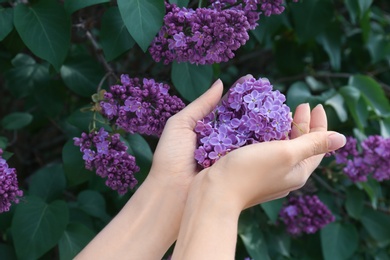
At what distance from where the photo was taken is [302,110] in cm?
140

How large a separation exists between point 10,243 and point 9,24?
65 centimetres

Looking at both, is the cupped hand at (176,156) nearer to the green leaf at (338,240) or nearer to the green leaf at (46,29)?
the green leaf at (46,29)

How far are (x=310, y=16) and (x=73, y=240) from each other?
3.78 ft

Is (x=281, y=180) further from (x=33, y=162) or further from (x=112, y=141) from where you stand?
(x=33, y=162)

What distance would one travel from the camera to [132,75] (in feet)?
5.88

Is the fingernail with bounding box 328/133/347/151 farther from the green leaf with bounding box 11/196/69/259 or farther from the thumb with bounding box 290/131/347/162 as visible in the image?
the green leaf with bounding box 11/196/69/259

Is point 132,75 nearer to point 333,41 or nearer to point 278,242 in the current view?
point 278,242

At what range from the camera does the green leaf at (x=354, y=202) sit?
7.26 feet

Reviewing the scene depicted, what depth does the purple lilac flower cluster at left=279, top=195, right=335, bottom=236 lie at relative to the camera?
1.99 meters

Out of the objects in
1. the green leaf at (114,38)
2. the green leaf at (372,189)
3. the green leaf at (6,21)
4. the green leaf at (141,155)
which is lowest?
the green leaf at (372,189)

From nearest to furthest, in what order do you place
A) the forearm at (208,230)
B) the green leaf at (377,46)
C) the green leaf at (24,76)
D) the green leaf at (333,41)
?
the forearm at (208,230) → the green leaf at (24,76) → the green leaf at (333,41) → the green leaf at (377,46)

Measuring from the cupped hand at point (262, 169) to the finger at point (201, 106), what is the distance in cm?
18

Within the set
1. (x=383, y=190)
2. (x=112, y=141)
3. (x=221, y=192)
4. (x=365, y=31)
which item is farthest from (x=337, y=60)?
(x=221, y=192)

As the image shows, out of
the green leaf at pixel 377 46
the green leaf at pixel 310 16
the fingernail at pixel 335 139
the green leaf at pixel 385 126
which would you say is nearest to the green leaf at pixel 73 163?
the fingernail at pixel 335 139
